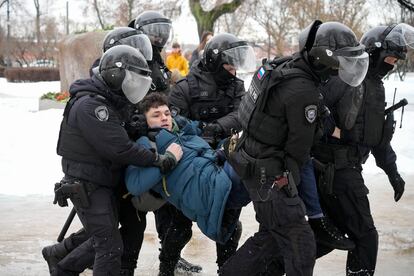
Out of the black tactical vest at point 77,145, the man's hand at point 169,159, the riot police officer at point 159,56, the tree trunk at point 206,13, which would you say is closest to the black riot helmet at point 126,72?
the black tactical vest at point 77,145

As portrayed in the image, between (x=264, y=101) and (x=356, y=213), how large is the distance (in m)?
1.10

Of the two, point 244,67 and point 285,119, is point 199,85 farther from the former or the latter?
point 285,119

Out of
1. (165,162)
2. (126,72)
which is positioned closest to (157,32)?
(126,72)

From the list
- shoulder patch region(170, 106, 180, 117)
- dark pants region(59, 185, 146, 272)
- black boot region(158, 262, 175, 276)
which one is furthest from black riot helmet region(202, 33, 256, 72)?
black boot region(158, 262, 175, 276)

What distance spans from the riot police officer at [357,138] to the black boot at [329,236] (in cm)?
7

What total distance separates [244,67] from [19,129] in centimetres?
699

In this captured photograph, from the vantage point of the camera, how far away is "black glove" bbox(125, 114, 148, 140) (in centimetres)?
387

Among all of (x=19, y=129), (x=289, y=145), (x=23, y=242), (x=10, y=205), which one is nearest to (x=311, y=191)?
(x=289, y=145)

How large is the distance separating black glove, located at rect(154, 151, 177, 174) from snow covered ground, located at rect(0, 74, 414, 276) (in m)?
1.32

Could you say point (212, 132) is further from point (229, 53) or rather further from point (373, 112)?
point (373, 112)

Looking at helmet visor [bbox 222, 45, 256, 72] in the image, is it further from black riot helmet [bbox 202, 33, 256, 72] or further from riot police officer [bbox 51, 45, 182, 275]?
riot police officer [bbox 51, 45, 182, 275]

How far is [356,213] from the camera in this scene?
12.5 feet

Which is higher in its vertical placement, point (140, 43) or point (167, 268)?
point (140, 43)

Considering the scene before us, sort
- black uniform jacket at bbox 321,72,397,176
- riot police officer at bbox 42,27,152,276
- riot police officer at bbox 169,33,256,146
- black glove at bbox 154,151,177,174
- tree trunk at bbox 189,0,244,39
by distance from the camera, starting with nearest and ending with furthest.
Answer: black glove at bbox 154,151,177,174, black uniform jacket at bbox 321,72,397,176, riot police officer at bbox 42,27,152,276, riot police officer at bbox 169,33,256,146, tree trunk at bbox 189,0,244,39
